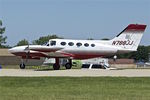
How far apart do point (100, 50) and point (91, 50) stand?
0.90m

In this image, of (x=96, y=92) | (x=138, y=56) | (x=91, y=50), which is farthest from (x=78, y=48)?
(x=138, y=56)

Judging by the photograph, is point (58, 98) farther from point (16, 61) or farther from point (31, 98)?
point (16, 61)

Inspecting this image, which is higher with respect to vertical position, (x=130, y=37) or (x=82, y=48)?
(x=130, y=37)

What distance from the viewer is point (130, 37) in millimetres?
42125

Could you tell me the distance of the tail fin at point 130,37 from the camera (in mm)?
41781

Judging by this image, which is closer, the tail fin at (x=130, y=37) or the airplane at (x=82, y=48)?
the airplane at (x=82, y=48)

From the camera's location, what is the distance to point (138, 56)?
156000mm

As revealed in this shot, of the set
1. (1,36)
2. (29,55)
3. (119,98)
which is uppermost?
(1,36)

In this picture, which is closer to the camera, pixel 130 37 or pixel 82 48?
pixel 82 48

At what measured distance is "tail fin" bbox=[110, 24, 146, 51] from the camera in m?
41.8

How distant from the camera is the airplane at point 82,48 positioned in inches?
1537

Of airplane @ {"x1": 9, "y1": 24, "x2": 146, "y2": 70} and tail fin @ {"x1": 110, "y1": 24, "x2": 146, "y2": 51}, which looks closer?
airplane @ {"x1": 9, "y1": 24, "x2": 146, "y2": 70}

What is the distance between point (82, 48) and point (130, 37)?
17.4 ft

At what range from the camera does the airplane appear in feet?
128
